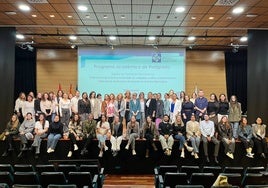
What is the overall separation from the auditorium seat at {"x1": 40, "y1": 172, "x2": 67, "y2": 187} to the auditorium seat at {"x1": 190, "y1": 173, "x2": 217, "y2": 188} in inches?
94.7

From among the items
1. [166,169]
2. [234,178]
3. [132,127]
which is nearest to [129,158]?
[132,127]

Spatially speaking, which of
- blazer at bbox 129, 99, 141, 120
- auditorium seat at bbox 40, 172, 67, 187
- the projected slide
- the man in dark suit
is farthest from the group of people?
the projected slide

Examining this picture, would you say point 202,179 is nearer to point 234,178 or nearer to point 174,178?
point 174,178

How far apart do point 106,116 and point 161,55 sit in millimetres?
6278

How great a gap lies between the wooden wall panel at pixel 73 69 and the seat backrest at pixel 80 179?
12266 mm

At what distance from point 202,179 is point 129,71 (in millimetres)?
10856

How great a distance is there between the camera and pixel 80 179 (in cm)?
670

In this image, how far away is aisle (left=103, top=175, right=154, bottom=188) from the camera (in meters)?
8.99

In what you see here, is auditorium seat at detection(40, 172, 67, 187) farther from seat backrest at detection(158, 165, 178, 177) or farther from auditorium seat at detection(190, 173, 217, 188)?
auditorium seat at detection(190, 173, 217, 188)

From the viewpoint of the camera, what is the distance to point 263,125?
1095 cm

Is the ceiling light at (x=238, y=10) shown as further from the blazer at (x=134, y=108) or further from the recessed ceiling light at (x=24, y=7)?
the recessed ceiling light at (x=24, y=7)

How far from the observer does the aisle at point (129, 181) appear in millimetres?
8991

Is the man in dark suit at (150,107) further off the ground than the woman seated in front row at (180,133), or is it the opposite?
the man in dark suit at (150,107)

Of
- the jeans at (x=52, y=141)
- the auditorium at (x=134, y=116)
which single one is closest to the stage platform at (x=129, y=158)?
the auditorium at (x=134, y=116)
